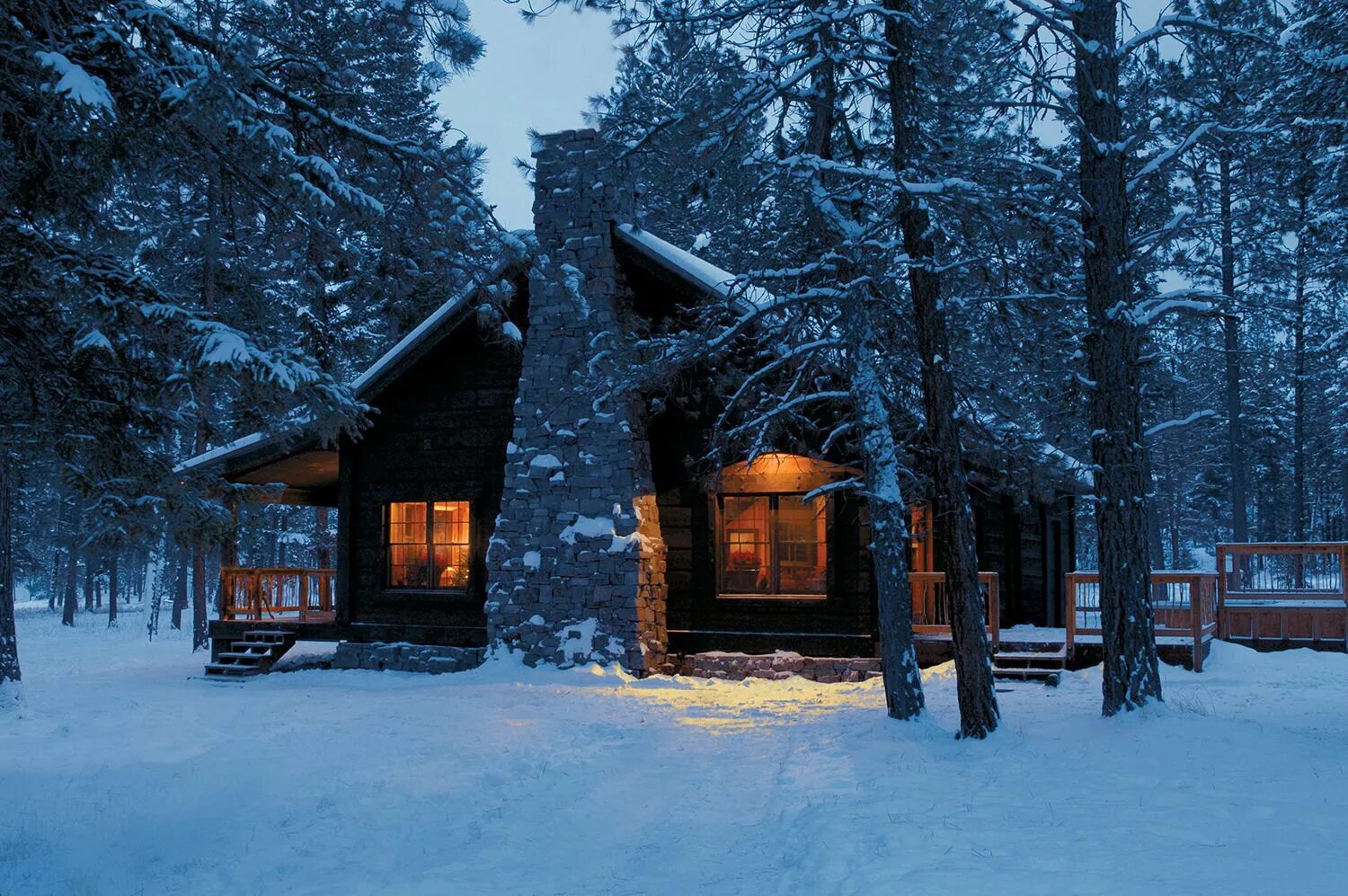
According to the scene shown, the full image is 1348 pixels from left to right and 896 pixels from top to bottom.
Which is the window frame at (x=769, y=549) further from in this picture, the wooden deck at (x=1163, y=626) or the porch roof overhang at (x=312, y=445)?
the porch roof overhang at (x=312, y=445)

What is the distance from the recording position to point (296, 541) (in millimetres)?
36094

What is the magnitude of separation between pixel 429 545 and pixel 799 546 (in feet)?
19.0

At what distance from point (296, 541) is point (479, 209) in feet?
102

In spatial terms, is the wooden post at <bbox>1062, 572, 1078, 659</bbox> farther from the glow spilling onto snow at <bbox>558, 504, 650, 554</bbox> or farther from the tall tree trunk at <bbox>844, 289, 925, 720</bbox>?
the glow spilling onto snow at <bbox>558, 504, 650, 554</bbox>

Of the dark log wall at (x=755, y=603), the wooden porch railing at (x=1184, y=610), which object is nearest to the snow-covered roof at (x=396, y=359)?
the dark log wall at (x=755, y=603)

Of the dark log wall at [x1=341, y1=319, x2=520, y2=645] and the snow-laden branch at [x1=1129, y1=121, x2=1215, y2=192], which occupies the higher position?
the snow-laden branch at [x1=1129, y1=121, x2=1215, y2=192]

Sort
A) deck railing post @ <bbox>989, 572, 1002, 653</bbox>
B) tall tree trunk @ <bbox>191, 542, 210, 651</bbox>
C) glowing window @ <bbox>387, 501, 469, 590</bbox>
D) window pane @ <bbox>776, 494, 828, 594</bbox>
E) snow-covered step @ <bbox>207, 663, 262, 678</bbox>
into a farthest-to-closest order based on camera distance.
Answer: tall tree trunk @ <bbox>191, 542, 210, 651</bbox>
glowing window @ <bbox>387, 501, 469, 590</bbox>
snow-covered step @ <bbox>207, 663, 262, 678</bbox>
window pane @ <bbox>776, 494, 828, 594</bbox>
deck railing post @ <bbox>989, 572, 1002, 653</bbox>

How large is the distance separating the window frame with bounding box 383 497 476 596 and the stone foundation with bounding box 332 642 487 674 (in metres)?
0.86

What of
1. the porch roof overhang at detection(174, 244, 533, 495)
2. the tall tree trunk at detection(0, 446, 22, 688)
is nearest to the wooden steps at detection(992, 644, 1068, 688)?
the porch roof overhang at detection(174, 244, 533, 495)

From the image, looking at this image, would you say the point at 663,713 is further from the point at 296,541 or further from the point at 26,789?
the point at 296,541

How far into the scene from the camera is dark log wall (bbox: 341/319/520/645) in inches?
608

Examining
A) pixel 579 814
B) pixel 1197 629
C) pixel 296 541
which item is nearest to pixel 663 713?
pixel 579 814

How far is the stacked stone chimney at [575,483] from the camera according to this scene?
13.7 metres

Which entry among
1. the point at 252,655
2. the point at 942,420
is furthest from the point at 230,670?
the point at 942,420
